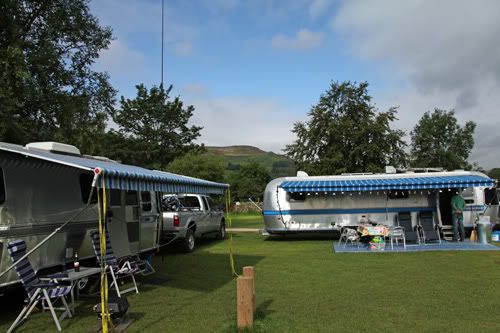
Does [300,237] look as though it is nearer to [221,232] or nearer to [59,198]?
[221,232]

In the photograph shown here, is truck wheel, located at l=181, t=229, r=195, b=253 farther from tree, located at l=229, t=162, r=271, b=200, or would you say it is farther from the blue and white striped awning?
tree, located at l=229, t=162, r=271, b=200

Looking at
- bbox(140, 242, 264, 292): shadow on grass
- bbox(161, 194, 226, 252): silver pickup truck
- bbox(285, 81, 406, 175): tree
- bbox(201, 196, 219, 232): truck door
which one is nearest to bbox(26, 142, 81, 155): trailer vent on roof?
bbox(140, 242, 264, 292): shadow on grass

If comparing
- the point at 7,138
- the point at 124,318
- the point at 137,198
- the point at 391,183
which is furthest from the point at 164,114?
the point at 124,318

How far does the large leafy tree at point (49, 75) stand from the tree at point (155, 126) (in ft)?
59.9

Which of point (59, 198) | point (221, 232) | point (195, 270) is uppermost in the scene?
point (59, 198)

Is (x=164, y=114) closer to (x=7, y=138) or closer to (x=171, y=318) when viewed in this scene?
(x=7, y=138)

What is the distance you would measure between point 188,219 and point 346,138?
2179cm

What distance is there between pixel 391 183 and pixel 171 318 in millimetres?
10175

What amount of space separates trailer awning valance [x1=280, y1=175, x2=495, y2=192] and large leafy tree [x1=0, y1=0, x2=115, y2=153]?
28.6ft

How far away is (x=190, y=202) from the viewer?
14.4 m

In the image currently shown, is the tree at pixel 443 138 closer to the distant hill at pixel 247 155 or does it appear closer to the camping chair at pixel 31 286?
the camping chair at pixel 31 286

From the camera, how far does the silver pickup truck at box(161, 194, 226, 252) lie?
40.3ft

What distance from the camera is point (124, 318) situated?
6008 mm

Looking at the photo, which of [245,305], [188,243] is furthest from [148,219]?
[245,305]
